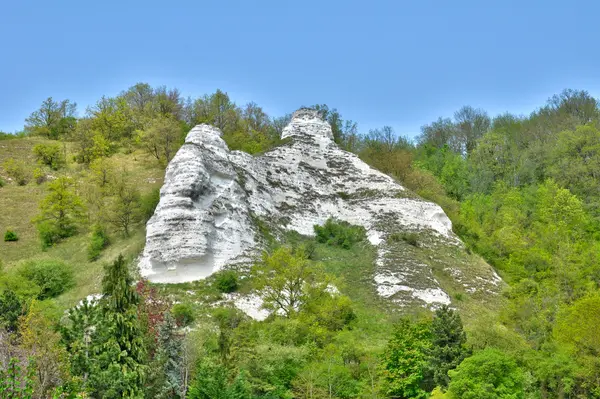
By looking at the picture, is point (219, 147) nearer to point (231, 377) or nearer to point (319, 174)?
point (319, 174)

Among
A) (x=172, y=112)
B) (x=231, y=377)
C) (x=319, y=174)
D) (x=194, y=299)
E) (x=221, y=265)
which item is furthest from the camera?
(x=172, y=112)

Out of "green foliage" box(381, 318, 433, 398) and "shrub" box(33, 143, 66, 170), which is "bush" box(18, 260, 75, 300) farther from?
"shrub" box(33, 143, 66, 170)

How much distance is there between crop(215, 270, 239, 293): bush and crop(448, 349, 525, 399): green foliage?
20.8m

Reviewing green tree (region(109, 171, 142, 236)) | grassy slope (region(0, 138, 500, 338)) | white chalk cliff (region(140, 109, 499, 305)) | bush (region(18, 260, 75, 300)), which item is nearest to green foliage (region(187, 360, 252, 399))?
grassy slope (region(0, 138, 500, 338))

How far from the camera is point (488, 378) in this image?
79.9 feet

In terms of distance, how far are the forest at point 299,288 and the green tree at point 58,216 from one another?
0.21m

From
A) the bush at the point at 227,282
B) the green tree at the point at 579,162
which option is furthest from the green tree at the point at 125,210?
the green tree at the point at 579,162

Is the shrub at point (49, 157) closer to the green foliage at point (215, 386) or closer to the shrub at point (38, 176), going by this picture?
the shrub at point (38, 176)

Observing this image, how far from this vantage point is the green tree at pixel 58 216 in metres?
57.3

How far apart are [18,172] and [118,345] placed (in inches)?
2312

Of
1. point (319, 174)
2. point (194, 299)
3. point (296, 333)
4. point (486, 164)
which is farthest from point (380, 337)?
point (486, 164)

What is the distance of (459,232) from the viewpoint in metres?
60.8

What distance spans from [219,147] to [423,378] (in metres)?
34.3

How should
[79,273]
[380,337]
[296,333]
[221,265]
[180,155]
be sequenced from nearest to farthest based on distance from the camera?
[296,333], [380,337], [221,265], [79,273], [180,155]
